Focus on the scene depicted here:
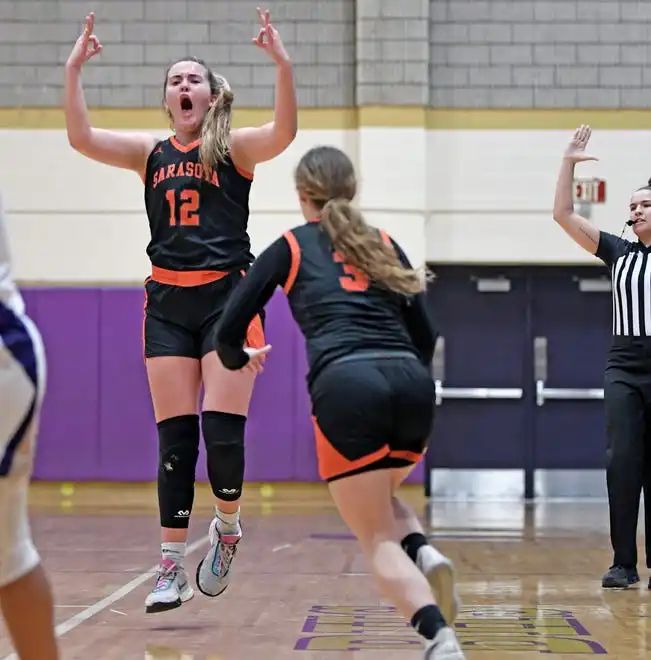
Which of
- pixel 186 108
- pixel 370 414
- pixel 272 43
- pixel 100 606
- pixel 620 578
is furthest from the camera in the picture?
pixel 620 578

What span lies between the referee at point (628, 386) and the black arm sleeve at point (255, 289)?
2760mm

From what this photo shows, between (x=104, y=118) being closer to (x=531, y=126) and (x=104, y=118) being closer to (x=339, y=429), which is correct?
(x=531, y=126)

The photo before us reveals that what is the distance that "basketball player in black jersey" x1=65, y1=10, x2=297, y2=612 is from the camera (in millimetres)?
4531

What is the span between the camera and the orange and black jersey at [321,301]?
3461 millimetres

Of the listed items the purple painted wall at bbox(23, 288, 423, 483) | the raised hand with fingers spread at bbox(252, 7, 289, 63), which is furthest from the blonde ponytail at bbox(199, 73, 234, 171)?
the purple painted wall at bbox(23, 288, 423, 483)

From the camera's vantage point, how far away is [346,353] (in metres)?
3.42

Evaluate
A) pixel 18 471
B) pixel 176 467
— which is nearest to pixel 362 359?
pixel 18 471

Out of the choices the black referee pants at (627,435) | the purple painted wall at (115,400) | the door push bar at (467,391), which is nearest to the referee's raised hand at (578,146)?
the black referee pants at (627,435)

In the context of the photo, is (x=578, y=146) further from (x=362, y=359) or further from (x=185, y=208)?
(x=362, y=359)

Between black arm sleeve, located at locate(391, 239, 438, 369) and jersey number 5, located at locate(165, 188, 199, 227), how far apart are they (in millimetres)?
1157

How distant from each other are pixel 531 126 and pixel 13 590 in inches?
378

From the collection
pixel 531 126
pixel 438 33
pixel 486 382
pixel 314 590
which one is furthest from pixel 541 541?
pixel 438 33

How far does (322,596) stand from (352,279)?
92.0 inches

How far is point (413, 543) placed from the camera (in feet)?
11.7
